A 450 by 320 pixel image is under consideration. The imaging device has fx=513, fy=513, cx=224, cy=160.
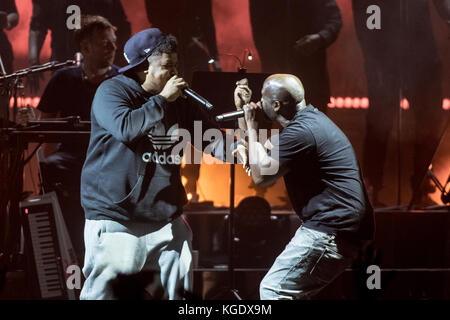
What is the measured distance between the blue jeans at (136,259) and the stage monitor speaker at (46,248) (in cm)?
120

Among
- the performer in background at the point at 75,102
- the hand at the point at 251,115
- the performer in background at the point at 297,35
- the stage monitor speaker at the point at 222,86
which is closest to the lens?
the hand at the point at 251,115

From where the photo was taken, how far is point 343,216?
2898mm

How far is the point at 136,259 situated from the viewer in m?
2.77

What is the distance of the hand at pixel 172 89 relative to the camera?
281cm

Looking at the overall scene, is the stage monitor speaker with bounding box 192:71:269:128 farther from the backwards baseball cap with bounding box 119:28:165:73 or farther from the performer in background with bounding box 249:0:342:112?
the performer in background with bounding box 249:0:342:112

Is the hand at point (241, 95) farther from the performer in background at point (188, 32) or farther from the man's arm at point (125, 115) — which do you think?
the performer in background at point (188, 32)

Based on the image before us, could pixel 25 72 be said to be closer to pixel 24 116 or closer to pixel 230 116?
pixel 24 116

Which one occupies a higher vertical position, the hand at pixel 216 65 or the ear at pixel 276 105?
the hand at pixel 216 65

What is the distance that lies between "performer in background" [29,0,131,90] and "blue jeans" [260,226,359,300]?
3.74 m

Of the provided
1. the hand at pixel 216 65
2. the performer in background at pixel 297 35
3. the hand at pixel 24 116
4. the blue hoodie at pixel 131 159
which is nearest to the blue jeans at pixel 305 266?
the blue hoodie at pixel 131 159

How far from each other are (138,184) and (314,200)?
1.01m

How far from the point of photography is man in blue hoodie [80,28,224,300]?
9.01 feet

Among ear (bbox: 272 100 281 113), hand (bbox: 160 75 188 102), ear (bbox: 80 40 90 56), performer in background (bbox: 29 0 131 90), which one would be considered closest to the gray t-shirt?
ear (bbox: 272 100 281 113)

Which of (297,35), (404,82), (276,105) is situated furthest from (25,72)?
(404,82)
